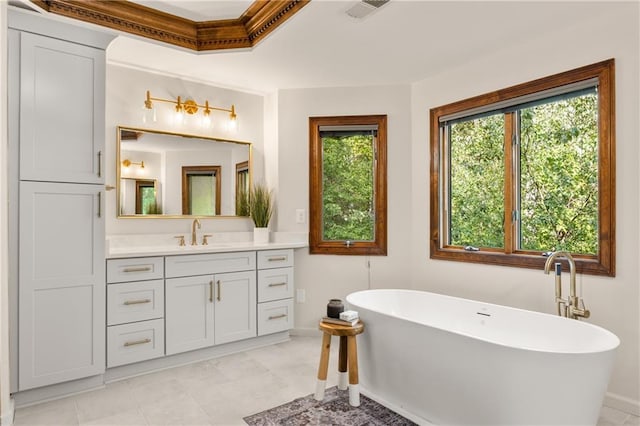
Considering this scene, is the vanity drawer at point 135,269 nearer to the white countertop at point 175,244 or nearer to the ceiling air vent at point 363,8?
the white countertop at point 175,244

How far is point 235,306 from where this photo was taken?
331 centimetres

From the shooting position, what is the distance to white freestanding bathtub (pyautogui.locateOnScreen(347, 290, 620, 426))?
5.74 feet

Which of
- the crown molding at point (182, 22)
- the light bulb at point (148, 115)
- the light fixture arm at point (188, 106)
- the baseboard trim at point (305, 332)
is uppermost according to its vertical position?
the crown molding at point (182, 22)

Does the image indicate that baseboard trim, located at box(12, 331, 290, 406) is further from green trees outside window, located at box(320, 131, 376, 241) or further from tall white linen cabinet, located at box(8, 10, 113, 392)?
green trees outside window, located at box(320, 131, 376, 241)

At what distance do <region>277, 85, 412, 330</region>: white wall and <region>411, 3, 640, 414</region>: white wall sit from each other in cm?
50

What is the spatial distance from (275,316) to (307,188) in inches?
48.4

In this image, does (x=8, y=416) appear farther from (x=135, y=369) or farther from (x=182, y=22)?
(x=182, y=22)

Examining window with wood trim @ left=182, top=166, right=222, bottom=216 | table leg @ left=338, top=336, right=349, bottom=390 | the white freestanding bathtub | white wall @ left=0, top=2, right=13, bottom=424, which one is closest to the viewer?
the white freestanding bathtub

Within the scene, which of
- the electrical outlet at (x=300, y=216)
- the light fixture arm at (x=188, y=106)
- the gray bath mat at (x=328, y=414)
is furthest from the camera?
the electrical outlet at (x=300, y=216)

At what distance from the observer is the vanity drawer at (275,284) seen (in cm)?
346

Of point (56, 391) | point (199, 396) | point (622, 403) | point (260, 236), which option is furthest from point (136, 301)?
point (622, 403)

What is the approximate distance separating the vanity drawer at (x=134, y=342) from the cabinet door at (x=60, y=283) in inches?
2.9

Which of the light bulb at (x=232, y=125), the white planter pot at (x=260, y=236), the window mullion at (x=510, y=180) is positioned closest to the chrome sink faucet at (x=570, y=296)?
the window mullion at (x=510, y=180)

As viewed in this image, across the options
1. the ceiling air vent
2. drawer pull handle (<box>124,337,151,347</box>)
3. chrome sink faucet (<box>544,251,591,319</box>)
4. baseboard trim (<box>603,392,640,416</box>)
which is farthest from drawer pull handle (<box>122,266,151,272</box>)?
baseboard trim (<box>603,392,640,416</box>)
